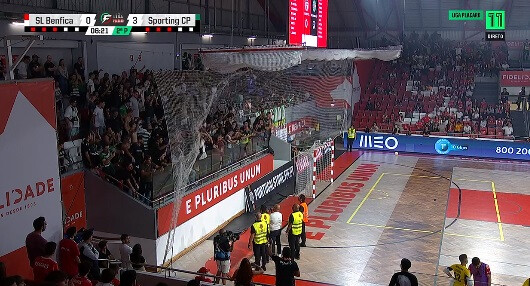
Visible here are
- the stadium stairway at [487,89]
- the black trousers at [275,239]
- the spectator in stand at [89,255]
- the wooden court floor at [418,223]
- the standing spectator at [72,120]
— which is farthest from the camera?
the stadium stairway at [487,89]

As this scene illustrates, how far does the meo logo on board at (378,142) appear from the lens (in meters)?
31.6

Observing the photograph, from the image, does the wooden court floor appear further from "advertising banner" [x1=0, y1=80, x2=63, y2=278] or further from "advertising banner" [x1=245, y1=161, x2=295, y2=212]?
"advertising banner" [x1=0, y1=80, x2=63, y2=278]

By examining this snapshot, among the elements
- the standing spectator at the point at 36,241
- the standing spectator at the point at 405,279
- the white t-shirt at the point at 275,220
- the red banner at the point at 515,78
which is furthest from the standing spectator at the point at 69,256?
the red banner at the point at 515,78

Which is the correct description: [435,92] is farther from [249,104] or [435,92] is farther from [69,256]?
[69,256]

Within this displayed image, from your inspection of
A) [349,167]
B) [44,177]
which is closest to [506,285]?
[44,177]

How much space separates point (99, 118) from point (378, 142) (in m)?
19.7

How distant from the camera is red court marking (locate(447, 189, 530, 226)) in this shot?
18.8 metres

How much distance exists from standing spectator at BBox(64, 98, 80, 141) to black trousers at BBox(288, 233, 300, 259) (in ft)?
20.3

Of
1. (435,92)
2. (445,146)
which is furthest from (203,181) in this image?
(435,92)

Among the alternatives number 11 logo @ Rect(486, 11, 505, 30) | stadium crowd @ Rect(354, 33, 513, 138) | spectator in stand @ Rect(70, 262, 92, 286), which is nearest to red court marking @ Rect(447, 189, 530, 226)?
number 11 logo @ Rect(486, 11, 505, 30)

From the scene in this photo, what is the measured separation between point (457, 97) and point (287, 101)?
1825 cm

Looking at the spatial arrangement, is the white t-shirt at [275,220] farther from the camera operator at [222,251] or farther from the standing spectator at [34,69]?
the standing spectator at [34,69]

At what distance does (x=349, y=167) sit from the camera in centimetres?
2727

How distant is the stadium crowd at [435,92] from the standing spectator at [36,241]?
25.5 meters
